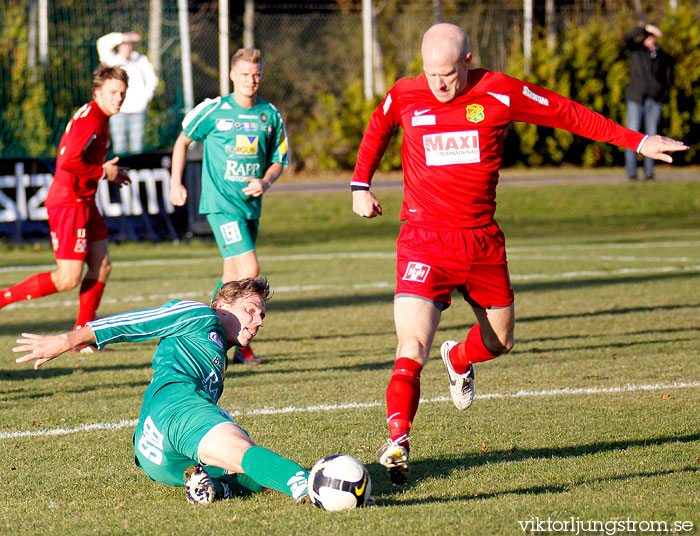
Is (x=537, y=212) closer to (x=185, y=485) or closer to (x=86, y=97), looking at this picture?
(x=86, y=97)

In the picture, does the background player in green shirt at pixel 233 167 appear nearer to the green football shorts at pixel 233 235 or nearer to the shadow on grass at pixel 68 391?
the green football shorts at pixel 233 235

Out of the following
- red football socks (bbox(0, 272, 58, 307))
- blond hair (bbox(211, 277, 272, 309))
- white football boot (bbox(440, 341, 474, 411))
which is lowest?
red football socks (bbox(0, 272, 58, 307))

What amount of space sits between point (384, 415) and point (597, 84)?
23990 mm

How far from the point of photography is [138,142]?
1902 centimetres

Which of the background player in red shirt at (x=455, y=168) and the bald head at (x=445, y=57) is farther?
the background player in red shirt at (x=455, y=168)

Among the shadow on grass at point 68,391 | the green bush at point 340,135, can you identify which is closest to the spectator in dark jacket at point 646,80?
the green bush at point 340,135

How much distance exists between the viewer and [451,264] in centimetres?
492

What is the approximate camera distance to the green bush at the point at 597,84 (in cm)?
2750

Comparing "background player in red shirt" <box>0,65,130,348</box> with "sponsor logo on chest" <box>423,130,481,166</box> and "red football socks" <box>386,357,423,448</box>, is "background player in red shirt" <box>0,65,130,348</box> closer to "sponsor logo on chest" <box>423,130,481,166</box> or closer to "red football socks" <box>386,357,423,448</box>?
"sponsor logo on chest" <box>423,130,481,166</box>

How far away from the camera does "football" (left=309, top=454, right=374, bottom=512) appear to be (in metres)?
3.77

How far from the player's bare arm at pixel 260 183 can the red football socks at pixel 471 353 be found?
2841 millimetres

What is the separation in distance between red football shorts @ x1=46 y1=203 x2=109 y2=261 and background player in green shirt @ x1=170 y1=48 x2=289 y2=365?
2.80 ft

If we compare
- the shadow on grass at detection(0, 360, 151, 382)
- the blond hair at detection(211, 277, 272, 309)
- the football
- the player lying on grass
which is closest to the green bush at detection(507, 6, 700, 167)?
the shadow on grass at detection(0, 360, 151, 382)

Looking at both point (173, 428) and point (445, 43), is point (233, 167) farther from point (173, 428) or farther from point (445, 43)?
point (173, 428)
